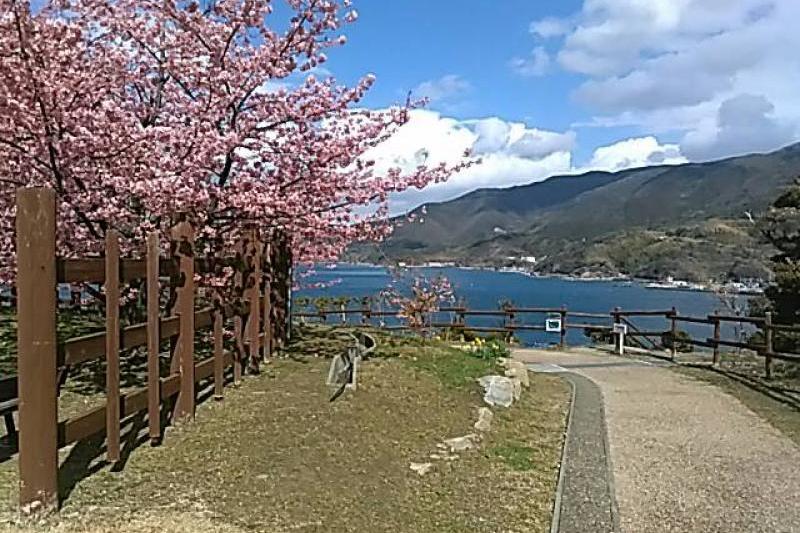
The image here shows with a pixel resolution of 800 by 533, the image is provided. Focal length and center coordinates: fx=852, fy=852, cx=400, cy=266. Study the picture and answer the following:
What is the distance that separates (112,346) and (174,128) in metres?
3.47

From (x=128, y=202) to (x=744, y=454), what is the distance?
618 centimetres

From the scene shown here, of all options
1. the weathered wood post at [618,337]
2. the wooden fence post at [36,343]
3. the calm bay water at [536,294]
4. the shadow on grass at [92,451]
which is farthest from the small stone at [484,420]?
the weathered wood post at [618,337]

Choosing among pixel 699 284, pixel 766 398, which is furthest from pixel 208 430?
pixel 699 284

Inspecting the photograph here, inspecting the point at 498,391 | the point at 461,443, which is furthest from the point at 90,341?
the point at 498,391

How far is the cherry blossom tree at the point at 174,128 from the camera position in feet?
25.1

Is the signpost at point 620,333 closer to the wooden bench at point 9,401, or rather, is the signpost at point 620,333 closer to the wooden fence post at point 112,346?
the wooden bench at point 9,401

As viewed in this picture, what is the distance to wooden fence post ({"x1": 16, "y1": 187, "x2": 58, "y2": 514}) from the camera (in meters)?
4.41

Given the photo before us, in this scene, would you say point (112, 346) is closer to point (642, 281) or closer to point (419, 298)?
point (419, 298)

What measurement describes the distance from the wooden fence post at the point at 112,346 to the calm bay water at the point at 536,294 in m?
7.66

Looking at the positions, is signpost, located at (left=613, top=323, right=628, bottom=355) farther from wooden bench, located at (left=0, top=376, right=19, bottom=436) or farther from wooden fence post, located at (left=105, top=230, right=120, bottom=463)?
wooden fence post, located at (left=105, top=230, right=120, bottom=463)

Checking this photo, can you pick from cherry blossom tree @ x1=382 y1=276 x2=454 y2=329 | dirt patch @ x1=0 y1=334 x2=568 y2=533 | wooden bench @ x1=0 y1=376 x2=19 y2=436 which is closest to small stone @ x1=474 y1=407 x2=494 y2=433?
dirt patch @ x1=0 y1=334 x2=568 y2=533

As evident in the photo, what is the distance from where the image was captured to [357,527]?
4664 millimetres

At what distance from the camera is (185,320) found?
666cm

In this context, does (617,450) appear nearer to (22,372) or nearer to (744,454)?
(744,454)
